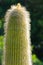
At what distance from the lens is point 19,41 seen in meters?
1.08

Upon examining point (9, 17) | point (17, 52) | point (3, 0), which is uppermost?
point (3, 0)

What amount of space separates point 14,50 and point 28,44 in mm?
47

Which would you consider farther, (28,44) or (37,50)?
(37,50)

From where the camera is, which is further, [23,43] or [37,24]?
[37,24]

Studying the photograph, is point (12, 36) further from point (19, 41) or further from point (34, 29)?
point (34, 29)

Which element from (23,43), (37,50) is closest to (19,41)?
(23,43)

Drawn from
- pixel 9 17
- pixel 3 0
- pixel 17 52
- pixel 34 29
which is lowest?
pixel 17 52

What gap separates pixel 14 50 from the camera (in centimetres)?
109

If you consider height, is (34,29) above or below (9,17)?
above

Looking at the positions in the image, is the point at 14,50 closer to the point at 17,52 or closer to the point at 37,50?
the point at 17,52

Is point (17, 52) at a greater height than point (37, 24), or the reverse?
point (37, 24)

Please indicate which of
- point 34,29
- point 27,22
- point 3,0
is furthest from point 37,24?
point 27,22

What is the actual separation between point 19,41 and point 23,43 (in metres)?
0.02

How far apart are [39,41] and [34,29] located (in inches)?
14.3
